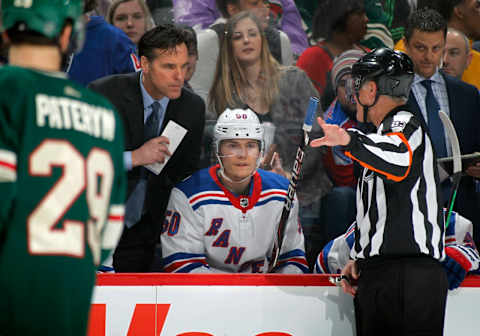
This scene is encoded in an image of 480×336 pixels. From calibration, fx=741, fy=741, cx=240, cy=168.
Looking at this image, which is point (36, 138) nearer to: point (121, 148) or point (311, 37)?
point (121, 148)

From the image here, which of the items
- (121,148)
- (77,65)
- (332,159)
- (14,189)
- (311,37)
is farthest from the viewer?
(311,37)

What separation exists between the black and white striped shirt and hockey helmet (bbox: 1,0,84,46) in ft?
4.32

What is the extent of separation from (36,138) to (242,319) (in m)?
1.83

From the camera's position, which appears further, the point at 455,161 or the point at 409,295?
the point at 455,161

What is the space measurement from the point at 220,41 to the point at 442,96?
4.18ft

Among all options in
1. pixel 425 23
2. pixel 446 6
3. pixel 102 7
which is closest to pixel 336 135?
pixel 425 23

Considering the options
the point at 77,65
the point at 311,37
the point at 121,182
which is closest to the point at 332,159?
the point at 311,37

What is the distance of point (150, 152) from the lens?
144 inches

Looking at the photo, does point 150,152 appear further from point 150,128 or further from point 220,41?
point 220,41

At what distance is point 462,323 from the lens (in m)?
3.30

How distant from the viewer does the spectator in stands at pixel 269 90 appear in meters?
4.07

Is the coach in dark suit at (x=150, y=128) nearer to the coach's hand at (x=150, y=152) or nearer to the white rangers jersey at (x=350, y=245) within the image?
the coach's hand at (x=150, y=152)

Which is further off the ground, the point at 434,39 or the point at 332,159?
the point at 434,39

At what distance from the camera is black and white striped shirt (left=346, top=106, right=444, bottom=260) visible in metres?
2.79
